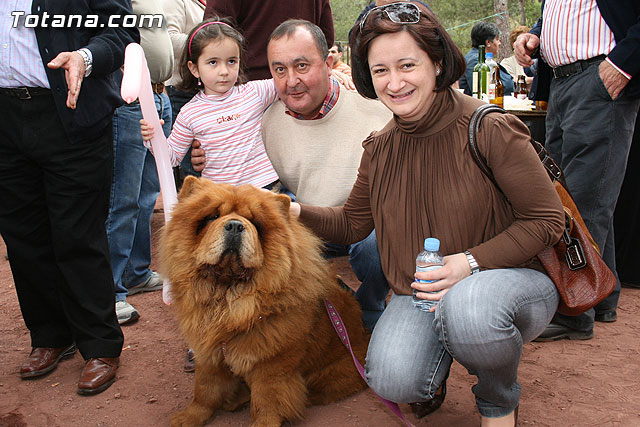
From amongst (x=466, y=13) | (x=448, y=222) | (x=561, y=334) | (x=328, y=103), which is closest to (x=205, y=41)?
(x=328, y=103)

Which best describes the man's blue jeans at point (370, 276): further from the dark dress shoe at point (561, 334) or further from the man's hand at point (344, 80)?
the dark dress shoe at point (561, 334)

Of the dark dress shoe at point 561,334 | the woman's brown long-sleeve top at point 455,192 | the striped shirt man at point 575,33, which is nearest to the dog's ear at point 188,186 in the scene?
the woman's brown long-sleeve top at point 455,192

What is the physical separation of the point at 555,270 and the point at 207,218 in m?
1.52

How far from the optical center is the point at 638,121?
4.06 metres

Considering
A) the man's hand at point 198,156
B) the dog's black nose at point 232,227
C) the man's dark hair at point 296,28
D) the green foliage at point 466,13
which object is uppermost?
the green foliage at point 466,13

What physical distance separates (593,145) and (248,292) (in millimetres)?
2417

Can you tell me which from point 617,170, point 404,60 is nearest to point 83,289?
point 404,60

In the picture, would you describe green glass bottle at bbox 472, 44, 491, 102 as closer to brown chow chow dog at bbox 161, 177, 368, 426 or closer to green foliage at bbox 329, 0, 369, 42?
brown chow chow dog at bbox 161, 177, 368, 426

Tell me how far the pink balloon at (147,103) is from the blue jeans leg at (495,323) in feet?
4.43

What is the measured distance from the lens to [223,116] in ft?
10.6

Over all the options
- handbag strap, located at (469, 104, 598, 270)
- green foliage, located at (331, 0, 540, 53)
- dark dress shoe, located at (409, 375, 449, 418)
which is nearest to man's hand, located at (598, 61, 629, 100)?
handbag strap, located at (469, 104, 598, 270)

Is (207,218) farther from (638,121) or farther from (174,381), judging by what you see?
(638,121)

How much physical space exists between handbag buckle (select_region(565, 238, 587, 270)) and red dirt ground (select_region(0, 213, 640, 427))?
2.75 ft

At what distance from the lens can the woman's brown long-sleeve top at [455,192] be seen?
214 centimetres
